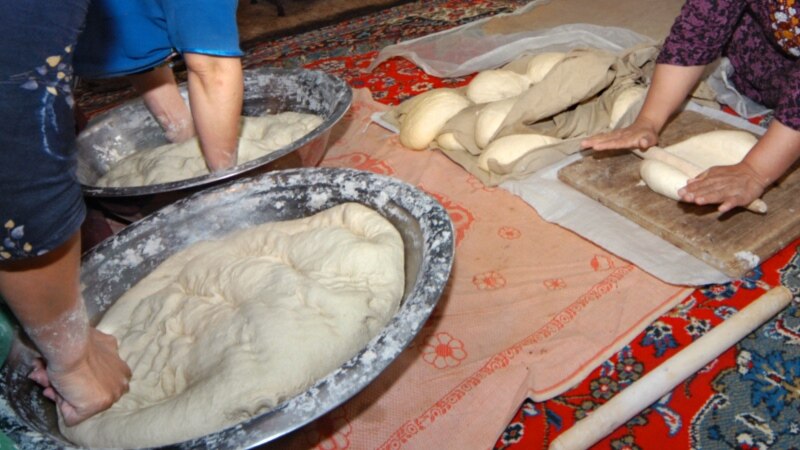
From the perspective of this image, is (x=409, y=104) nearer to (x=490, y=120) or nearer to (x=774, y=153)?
(x=490, y=120)

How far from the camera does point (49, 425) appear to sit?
38.1 inches

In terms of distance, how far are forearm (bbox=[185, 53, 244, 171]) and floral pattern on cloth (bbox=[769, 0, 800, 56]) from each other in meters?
1.32

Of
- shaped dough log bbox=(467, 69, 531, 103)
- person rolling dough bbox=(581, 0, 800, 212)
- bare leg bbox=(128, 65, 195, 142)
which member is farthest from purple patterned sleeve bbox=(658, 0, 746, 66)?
bare leg bbox=(128, 65, 195, 142)

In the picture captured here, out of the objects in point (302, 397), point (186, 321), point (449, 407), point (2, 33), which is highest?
point (2, 33)

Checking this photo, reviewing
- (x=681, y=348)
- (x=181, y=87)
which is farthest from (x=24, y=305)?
(x=181, y=87)

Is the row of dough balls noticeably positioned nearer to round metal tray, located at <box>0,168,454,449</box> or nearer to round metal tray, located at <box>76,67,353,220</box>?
round metal tray, located at <box>76,67,353,220</box>

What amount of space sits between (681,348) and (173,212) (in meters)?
1.12

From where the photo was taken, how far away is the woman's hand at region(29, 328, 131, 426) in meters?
0.90

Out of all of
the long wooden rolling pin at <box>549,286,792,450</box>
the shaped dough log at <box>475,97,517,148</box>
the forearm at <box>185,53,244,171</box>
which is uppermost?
the forearm at <box>185,53,244,171</box>

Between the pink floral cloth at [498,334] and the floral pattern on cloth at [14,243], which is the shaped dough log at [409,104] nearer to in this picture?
the pink floral cloth at [498,334]

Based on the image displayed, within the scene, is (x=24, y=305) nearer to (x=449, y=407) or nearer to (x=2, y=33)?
(x=2, y=33)

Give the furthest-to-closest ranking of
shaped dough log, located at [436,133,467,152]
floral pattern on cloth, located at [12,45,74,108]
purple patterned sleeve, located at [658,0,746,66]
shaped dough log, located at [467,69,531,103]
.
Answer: shaped dough log, located at [467,69,531,103], shaped dough log, located at [436,133,467,152], purple patterned sleeve, located at [658,0,746,66], floral pattern on cloth, located at [12,45,74,108]

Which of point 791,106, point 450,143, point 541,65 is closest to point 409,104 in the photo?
point 450,143

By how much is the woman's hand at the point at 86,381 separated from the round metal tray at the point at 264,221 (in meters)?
0.04
